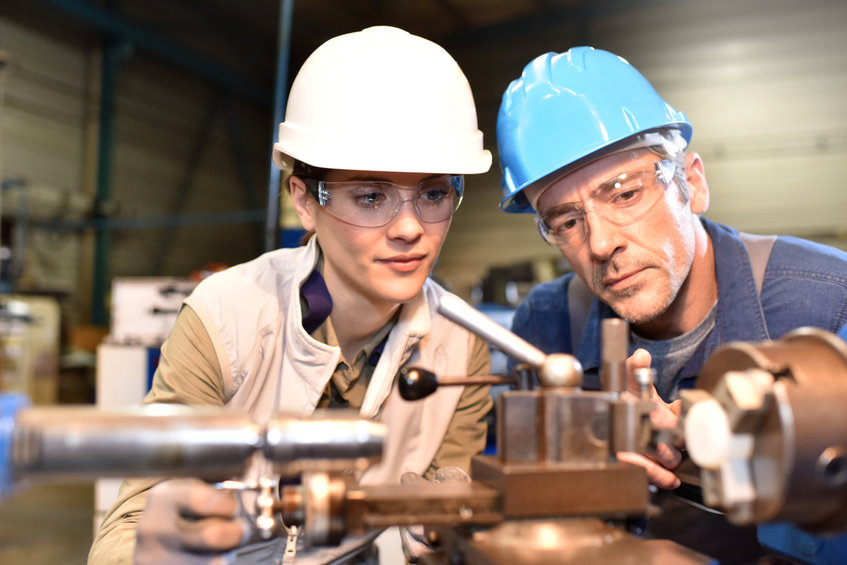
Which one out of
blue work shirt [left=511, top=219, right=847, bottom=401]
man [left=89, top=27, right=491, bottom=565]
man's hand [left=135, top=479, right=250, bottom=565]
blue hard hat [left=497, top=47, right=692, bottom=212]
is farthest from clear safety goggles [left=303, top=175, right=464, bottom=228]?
man's hand [left=135, top=479, right=250, bottom=565]

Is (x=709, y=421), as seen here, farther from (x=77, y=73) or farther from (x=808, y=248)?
(x=77, y=73)

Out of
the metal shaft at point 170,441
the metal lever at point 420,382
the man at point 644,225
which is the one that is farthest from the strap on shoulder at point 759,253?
the metal shaft at point 170,441

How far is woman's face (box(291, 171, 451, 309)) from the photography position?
134 cm

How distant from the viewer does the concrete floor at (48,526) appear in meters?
3.23

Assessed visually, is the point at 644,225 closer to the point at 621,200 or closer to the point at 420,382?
the point at 621,200

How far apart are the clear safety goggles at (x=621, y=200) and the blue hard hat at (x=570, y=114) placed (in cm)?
8

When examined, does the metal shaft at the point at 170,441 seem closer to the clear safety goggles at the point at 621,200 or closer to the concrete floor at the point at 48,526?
the clear safety goggles at the point at 621,200

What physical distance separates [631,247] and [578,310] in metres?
0.39

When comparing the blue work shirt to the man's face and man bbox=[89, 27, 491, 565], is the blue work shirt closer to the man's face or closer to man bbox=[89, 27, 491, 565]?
the man's face

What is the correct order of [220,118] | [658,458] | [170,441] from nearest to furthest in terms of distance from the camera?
[170,441], [658,458], [220,118]

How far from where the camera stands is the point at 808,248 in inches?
60.1

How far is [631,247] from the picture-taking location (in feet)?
4.68

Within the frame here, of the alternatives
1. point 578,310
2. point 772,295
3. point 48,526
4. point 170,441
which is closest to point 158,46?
point 48,526

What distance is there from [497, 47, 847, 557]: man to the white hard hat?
19 centimetres
